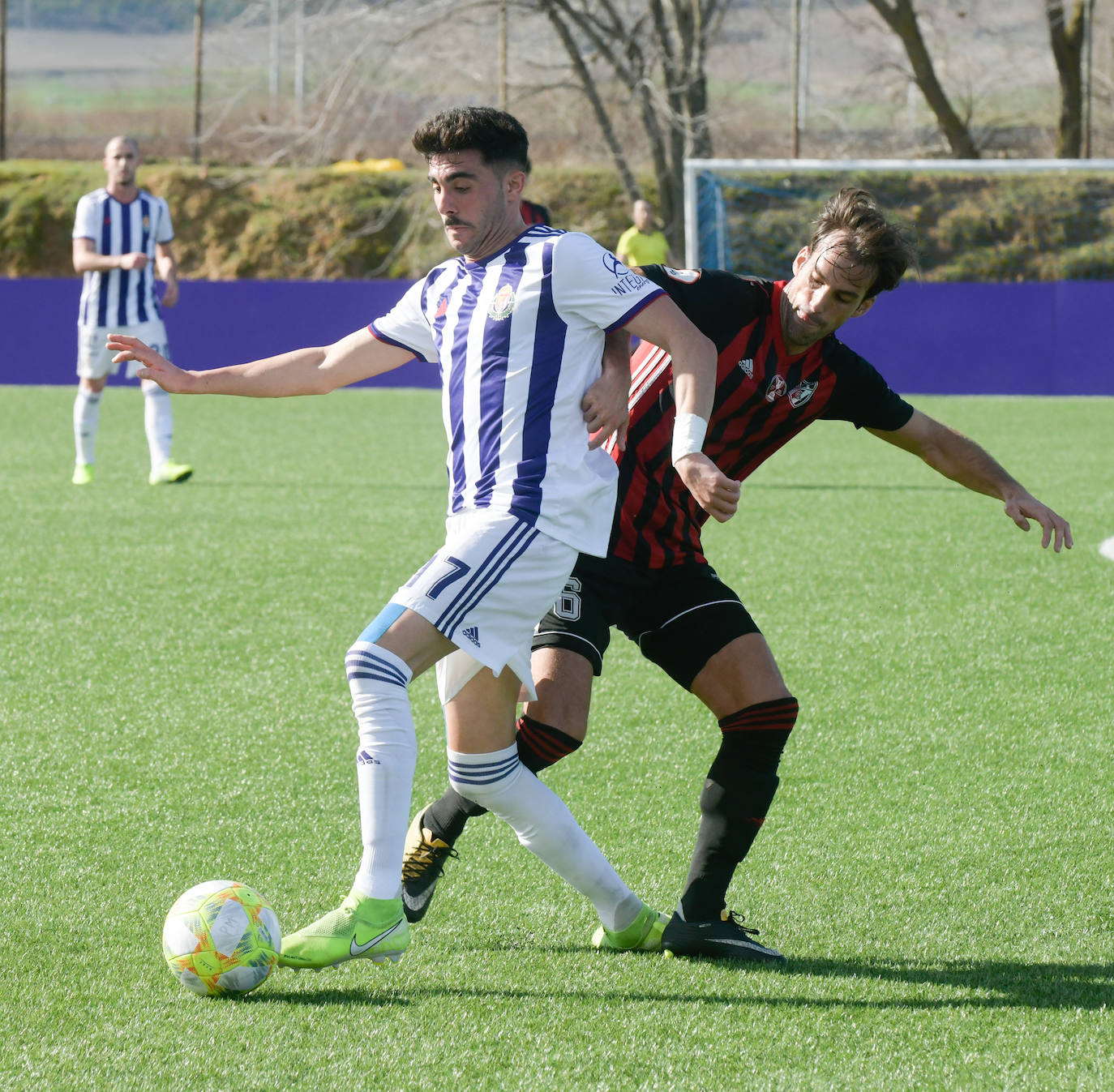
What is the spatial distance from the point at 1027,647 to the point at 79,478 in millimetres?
6842

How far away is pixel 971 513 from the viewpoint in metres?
9.38

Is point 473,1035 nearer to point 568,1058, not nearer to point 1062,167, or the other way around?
point 568,1058

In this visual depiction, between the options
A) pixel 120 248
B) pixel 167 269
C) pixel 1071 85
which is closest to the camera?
pixel 167 269

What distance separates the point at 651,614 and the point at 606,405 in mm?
577

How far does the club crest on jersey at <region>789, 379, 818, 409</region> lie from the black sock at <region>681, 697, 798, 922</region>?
671 mm

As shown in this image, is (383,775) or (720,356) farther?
(720,356)

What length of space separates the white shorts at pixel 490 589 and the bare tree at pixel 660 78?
2279cm

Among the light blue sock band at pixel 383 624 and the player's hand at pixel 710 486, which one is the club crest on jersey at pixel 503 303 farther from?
the light blue sock band at pixel 383 624

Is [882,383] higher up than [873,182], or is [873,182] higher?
[873,182]

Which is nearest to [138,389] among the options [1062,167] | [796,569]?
[1062,167]

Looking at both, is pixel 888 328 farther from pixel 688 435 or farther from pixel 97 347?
pixel 688 435

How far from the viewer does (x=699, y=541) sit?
3.38 meters

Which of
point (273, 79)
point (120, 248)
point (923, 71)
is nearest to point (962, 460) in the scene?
point (120, 248)

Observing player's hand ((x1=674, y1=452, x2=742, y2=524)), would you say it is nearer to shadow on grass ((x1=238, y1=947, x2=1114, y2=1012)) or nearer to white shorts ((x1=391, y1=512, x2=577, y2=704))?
white shorts ((x1=391, y1=512, x2=577, y2=704))
